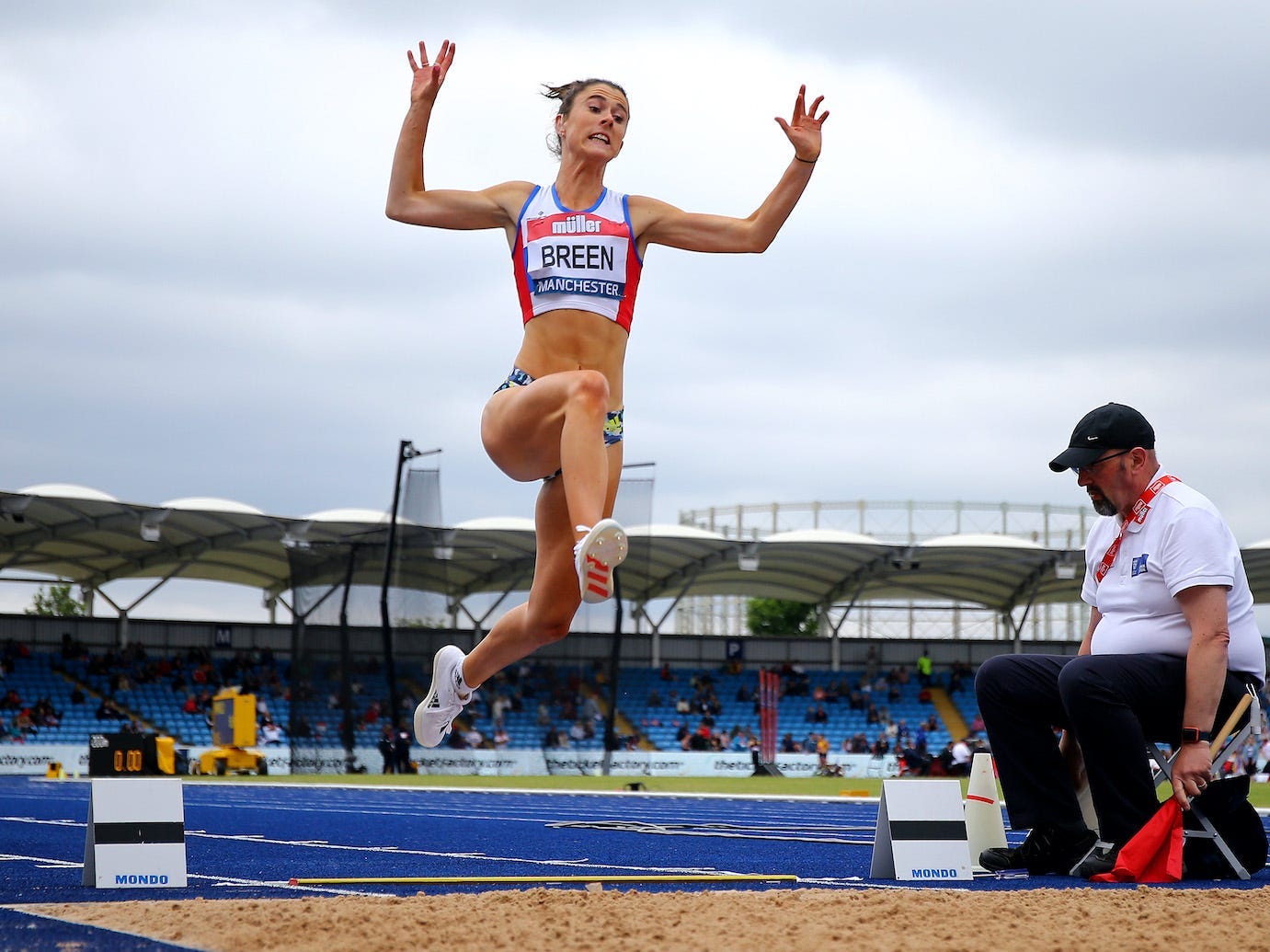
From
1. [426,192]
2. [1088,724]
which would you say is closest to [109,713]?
[426,192]

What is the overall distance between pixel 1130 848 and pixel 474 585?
34.9 metres

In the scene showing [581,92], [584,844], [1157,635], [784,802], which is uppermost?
[581,92]

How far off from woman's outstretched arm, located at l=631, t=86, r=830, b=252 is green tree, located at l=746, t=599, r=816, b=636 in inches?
2801

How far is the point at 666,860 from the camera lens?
637cm

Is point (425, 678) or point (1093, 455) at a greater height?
point (1093, 455)

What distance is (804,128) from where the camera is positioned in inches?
202

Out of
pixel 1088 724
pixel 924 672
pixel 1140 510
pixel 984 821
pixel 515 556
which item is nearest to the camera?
pixel 1088 724

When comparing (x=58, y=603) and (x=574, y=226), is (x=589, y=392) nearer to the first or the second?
(x=574, y=226)

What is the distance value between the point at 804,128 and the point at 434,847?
4.31 metres

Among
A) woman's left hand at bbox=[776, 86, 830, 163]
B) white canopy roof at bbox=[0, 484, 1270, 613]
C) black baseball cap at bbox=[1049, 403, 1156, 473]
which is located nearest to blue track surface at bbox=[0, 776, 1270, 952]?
black baseball cap at bbox=[1049, 403, 1156, 473]

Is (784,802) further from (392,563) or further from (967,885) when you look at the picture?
(967,885)

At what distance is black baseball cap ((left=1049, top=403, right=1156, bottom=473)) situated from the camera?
5324 mm

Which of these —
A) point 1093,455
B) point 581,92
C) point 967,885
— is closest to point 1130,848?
point 967,885

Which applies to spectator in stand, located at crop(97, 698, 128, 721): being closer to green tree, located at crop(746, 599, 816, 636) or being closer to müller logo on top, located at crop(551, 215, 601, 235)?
müller logo on top, located at crop(551, 215, 601, 235)
